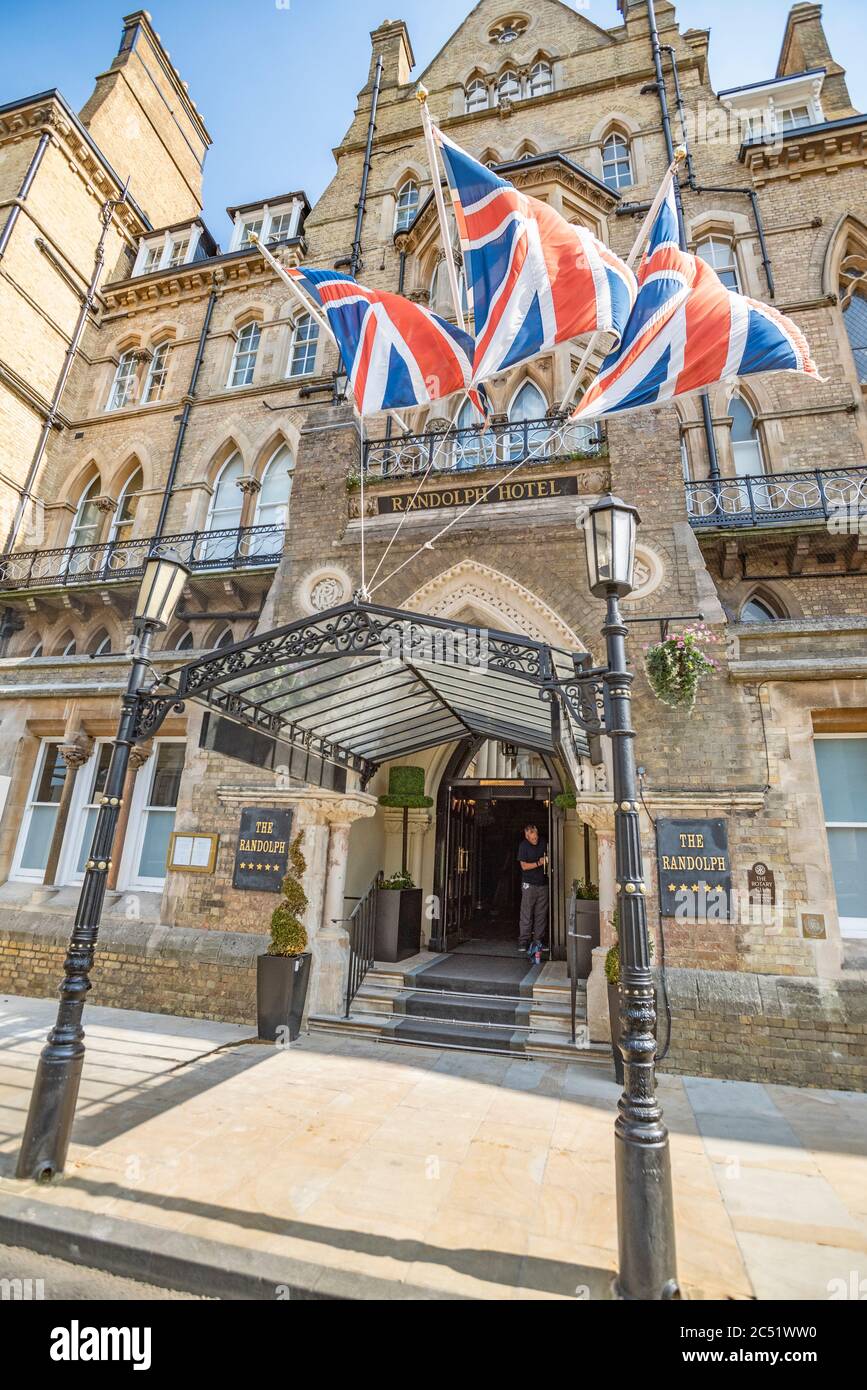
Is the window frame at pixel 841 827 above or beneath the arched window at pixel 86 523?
beneath

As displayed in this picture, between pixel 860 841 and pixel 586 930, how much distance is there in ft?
10.8

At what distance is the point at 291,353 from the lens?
15.5 meters

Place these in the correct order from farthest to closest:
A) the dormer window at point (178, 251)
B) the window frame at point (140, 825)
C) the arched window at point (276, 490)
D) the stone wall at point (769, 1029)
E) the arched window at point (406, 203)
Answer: the dormer window at point (178, 251) < the arched window at point (406, 203) < the arched window at point (276, 490) < the window frame at point (140, 825) < the stone wall at point (769, 1029)

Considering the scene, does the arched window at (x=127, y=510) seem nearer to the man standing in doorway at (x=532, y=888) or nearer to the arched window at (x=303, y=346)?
the arched window at (x=303, y=346)

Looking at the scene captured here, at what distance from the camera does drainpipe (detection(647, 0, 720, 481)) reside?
11125 mm

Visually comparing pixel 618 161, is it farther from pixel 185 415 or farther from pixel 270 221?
pixel 185 415

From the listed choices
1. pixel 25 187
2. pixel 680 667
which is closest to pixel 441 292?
pixel 680 667

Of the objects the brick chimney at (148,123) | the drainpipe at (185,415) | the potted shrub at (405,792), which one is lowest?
the potted shrub at (405,792)

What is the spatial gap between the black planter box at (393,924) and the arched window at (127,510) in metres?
10.9

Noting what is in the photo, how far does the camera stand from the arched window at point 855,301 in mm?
11977

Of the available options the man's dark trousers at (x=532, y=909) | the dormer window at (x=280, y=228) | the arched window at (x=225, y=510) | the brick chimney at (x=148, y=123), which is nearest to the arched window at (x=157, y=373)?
the arched window at (x=225, y=510)

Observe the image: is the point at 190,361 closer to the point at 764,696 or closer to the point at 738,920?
the point at 764,696

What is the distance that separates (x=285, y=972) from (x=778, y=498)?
35.0 feet
